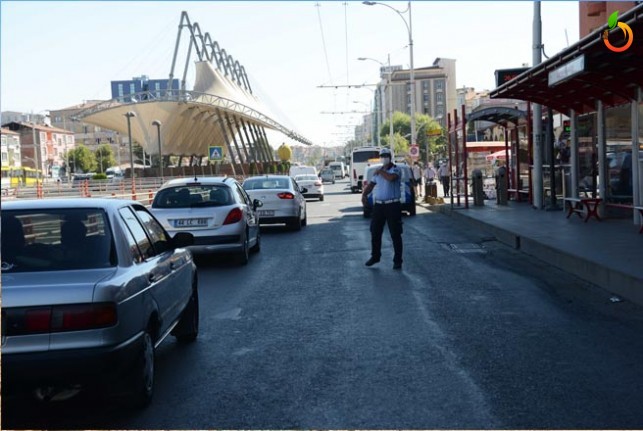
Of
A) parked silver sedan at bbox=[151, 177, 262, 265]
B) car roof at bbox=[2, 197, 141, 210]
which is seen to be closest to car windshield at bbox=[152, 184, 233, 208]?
parked silver sedan at bbox=[151, 177, 262, 265]

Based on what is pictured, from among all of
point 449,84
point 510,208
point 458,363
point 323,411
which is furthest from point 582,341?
point 449,84

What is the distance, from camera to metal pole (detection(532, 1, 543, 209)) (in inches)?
Result: 807

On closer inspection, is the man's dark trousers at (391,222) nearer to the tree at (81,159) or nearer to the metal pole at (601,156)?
the metal pole at (601,156)

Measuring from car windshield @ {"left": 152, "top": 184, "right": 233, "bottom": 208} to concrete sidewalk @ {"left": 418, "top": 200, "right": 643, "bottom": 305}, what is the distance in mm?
5613

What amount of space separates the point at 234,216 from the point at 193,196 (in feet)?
2.72

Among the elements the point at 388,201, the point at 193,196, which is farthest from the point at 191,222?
the point at 388,201

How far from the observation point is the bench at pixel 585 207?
57.9ft

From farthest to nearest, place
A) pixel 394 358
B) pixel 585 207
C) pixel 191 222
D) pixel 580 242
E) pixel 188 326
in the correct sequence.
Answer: pixel 585 207
pixel 580 242
pixel 191 222
pixel 188 326
pixel 394 358

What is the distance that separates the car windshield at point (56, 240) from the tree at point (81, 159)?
122 metres

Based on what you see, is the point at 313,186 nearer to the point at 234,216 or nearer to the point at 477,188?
the point at 477,188

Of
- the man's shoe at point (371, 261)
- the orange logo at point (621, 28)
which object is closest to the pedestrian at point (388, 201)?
the man's shoe at point (371, 261)

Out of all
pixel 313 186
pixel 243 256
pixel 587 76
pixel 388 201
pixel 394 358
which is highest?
pixel 587 76

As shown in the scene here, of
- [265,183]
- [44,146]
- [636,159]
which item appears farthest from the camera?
[44,146]

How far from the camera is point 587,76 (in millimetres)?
15211
